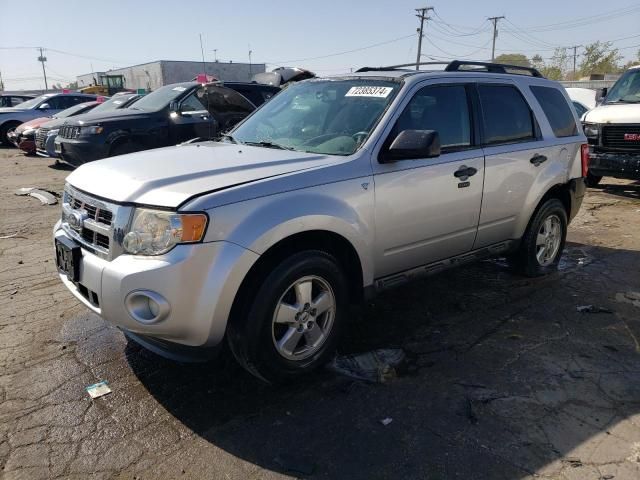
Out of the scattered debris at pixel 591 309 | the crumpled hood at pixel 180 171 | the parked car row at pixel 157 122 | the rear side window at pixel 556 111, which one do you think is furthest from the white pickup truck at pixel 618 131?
the crumpled hood at pixel 180 171

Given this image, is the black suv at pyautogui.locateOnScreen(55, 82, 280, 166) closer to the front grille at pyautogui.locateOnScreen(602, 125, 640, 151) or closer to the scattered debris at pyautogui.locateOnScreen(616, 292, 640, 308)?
the front grille at pyautogui.locateOnScreen(602, 125, 640, 151)

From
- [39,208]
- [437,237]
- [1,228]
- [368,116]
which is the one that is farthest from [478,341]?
[39,208]

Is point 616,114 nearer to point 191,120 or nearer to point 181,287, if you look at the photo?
point 191,120

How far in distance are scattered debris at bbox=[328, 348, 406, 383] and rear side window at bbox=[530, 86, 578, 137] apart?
2.84 m

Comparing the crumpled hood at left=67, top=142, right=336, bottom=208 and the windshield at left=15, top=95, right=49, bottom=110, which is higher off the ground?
the windshield at left=15, top=95, right=49, bottom=110

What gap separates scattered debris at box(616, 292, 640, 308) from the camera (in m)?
4.44

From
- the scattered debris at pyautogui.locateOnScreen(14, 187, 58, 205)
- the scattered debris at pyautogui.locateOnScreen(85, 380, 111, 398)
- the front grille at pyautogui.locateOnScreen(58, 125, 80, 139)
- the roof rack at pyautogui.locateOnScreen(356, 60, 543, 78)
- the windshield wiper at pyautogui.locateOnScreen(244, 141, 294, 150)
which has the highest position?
the roof rack at pyautogui.locateOnScreen(356, 60, 543, 78)

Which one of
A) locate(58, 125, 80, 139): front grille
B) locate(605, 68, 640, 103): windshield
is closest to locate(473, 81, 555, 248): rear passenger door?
locate(605, 68, 640, 103): windshield

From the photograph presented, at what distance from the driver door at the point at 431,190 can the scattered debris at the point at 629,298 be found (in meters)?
1.54

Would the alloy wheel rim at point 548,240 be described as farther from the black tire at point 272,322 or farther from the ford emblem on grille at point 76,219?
the ford emblem on grille at point 76,219

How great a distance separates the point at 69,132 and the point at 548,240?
818 centimetres

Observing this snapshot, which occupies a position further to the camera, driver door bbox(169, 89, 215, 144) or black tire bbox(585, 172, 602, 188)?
black tire bbox(585, 172, 602, 188)

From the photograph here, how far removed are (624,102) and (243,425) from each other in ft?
30.4

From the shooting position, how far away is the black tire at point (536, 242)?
4781 mm
